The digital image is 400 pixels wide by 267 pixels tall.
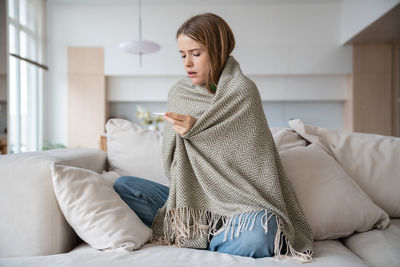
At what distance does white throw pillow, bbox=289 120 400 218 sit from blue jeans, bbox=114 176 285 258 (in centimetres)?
66

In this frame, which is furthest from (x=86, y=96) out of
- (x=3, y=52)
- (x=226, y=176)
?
(x=226, y=176)

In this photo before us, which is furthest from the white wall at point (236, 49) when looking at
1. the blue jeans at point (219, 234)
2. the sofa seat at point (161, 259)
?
the sofa seat at point (161, 259)

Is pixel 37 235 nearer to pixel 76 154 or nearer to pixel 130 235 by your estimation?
pixel 130 235

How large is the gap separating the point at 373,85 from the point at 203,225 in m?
5.19

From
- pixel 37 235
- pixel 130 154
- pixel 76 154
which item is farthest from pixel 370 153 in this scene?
pixel 37 235

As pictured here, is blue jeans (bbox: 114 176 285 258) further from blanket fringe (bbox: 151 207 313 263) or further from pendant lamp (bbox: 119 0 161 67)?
pendant lamp (bbox: 119 0 161 67)

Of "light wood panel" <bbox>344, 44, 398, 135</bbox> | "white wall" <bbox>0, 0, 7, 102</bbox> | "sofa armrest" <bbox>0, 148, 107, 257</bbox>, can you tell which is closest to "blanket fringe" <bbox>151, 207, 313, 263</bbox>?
"sofa armrest" <bbox>0, 148, 107, 257</bbox>

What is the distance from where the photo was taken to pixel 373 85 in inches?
215

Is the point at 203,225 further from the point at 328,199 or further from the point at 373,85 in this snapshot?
the point at 373,85

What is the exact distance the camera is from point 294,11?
5.51 m

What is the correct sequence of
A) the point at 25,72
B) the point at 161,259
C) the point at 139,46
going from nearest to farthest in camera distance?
the point at 161,259 < the point at 139,46 < the point at 25,72

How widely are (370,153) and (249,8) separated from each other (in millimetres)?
4473

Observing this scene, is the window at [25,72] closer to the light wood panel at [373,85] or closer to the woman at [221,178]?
the woman at [221,178]

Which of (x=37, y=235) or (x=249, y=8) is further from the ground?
(x=249, y=8)
